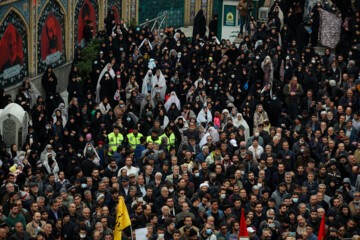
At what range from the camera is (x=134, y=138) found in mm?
24125

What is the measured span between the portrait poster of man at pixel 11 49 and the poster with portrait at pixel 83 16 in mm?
4055

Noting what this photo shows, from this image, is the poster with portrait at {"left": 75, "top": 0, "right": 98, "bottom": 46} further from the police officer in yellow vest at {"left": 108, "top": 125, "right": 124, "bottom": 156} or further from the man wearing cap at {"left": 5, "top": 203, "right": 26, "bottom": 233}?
the man wearing cap at {"left": 5, "top": 203, "right": 26, "bottom": 233}

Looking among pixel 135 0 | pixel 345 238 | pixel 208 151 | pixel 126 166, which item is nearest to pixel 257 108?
pixel 208 151

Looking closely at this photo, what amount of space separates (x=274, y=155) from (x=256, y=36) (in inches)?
341

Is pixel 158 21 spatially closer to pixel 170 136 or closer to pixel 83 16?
pixel 83 16

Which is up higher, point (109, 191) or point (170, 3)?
point (170, 3)

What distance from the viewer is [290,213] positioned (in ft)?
64.7

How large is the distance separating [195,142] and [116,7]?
12977mm

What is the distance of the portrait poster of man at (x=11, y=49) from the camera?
27.8 m

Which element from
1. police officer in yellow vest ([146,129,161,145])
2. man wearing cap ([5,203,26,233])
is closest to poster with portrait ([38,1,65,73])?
police officer in yellow vest ([146,129,161,145])

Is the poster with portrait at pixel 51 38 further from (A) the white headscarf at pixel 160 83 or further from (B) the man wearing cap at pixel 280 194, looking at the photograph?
(B) the man wearing cap at pixel 280 194

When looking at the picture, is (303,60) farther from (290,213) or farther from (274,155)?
(290,213)

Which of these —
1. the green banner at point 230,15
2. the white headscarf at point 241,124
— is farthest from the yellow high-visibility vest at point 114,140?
the green banner at point 230,15

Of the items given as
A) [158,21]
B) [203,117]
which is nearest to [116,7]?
[158,21]
